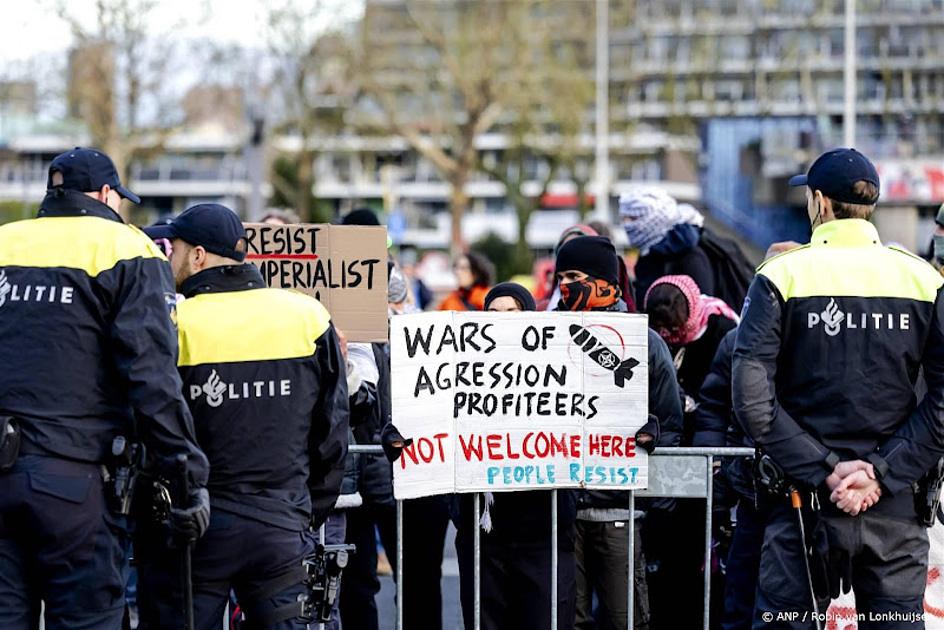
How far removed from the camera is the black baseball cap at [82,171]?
17.1 ft

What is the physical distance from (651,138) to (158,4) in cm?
5048

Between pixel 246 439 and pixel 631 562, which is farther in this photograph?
pixel 631 562

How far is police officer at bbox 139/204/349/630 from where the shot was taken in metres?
5.06

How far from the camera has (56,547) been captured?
4.88 meters

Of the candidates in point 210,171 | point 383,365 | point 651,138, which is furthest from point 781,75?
point 210,171

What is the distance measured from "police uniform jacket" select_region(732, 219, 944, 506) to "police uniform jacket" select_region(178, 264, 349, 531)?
5.16 ft

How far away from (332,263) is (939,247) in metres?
2.87

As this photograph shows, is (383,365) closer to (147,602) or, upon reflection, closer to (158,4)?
(147,602)

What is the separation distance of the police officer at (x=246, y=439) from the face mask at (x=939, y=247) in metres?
3.14

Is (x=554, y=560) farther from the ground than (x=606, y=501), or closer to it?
closer to it

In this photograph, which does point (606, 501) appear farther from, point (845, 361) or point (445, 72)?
point (445, 72)

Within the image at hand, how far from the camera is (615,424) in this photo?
19.8ft

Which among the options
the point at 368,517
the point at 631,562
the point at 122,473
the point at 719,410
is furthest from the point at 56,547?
the point at 719,410

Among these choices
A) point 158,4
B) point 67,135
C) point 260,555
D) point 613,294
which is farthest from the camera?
point 67,135
